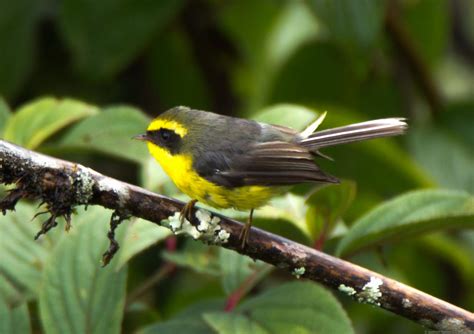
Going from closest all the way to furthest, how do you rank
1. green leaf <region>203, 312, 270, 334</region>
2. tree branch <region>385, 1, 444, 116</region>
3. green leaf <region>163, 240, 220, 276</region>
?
green leaf <region>203, 312, 270, 334</region> < green leaf <region>163, 240, 220, 276</region> < tree branch <region>385, 1, 444, 116</region>

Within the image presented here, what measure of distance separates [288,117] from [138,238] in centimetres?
77

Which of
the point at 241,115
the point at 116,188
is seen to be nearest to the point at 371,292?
the point at 116,188

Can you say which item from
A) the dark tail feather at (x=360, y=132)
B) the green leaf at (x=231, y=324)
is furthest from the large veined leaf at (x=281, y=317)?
the dark tail feather at (x=360, y=132)

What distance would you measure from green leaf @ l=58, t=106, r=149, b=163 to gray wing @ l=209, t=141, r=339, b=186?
0.38 metres

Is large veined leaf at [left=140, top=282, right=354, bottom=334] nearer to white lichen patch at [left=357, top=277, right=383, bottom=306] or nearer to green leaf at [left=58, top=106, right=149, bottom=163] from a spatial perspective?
white lichen patch at [left=357, top=277, right=383, bottom=306]

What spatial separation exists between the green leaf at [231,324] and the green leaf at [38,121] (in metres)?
0.84

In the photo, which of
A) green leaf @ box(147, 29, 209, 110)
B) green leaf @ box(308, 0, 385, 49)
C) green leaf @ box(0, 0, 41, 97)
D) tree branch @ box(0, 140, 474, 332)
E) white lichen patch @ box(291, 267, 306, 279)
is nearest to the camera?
tree branch @ box(0, 140, 474, 332)

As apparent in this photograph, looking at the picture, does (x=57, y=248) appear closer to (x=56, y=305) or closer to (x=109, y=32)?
(x=56, y=305)

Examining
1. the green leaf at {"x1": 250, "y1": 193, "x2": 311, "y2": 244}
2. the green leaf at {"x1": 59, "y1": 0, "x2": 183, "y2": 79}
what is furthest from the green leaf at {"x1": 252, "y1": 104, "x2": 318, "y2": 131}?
the green leaf at {"x1": 59, "y1": 0, "x2": 183, "y2": 79}

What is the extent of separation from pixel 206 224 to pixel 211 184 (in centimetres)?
42

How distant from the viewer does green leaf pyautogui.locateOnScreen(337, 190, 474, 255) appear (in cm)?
228

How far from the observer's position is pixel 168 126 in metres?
2.68

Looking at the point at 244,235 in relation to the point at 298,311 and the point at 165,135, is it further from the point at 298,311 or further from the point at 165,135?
the point at 165,135

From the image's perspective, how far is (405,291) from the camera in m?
1.95
